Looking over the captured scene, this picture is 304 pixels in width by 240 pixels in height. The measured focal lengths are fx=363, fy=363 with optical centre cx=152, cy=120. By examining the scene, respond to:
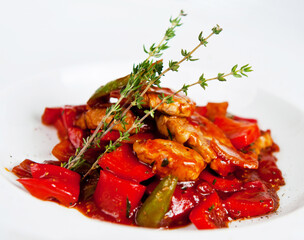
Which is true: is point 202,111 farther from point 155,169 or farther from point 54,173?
point 54,173

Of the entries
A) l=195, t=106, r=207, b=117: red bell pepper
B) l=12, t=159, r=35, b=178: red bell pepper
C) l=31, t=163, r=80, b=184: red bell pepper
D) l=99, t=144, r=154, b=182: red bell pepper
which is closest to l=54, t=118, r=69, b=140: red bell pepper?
l=12, t=159, r=35, b=178: red bell pepper

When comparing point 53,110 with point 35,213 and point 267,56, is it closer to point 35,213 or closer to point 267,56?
point 35,213

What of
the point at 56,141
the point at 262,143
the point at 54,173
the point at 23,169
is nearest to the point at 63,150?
the point at 56,141

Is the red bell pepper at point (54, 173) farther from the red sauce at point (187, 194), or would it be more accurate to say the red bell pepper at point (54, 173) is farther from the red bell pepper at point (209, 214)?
the red bell pepper at point (209, 214)

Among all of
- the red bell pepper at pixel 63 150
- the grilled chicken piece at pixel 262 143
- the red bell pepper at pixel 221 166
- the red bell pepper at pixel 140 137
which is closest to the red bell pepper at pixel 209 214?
the red bell pepper at pixel 221 166

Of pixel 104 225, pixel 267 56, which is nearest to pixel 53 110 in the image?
pixel 104 225

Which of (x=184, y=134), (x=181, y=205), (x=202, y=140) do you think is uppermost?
(x=184, y=134)

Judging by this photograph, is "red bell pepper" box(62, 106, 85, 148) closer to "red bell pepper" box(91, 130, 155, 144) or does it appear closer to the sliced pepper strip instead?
"red bell pepper" box(91, 130, 155, 144)
